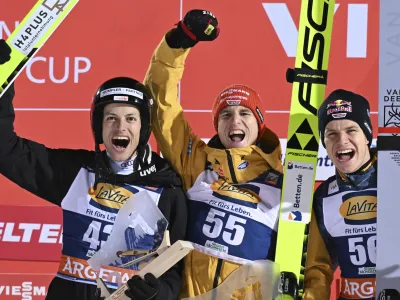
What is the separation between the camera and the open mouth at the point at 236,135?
385 cm

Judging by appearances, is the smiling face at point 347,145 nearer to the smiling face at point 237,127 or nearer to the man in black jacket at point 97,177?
the smiling face at point 237,127

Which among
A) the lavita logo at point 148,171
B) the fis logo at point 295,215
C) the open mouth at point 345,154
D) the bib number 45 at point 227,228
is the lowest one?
the bib number 45 at point 227,228

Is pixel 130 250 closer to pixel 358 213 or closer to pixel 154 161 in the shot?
pixel 154 161

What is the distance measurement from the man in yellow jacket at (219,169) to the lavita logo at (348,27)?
1.36 meters

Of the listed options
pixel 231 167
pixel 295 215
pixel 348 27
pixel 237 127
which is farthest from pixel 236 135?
pixel 348 27

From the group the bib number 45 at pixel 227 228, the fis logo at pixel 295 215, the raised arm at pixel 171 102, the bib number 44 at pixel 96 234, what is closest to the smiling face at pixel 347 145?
the fis logo at pixel 295 215

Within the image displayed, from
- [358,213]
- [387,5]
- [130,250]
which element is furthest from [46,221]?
[387,5]

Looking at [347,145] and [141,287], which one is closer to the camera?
[141,287]

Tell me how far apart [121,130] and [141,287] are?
2.30 ft

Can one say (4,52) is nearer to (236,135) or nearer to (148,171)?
(148,171)

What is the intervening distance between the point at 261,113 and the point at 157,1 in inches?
62.4

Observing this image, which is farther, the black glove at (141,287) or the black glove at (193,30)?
the black glove at (193,30)

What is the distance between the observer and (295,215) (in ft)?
12.2

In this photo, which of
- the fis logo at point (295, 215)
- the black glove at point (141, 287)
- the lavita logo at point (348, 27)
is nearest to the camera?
the black glove at point (141, 287)
